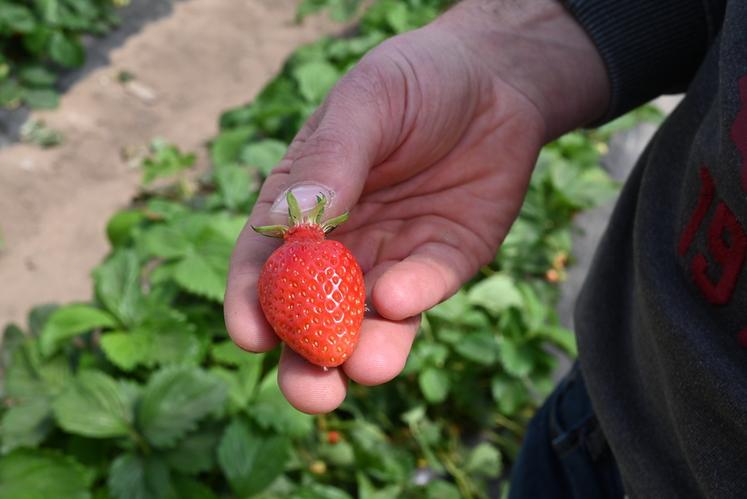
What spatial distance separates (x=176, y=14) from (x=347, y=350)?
4044mm

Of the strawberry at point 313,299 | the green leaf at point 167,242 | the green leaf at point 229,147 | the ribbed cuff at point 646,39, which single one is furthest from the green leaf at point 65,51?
the strawberry at point 313,299

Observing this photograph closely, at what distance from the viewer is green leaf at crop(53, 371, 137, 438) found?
1781 mm

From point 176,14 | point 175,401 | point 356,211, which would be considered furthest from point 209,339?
point 176,14

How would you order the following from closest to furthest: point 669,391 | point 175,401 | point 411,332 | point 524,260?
point 669,391, point 411,332, point 175,401, point 524,260

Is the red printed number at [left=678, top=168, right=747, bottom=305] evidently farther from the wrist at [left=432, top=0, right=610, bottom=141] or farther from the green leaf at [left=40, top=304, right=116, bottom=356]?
the green leaf at [left=40, top=304, right=116, bottom=356]

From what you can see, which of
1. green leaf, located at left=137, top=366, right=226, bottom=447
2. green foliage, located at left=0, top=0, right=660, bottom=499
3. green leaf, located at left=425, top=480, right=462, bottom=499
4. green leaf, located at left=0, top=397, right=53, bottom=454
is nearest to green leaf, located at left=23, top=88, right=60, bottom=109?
green foliage, located at left=0, top=0, right=660, bottom=499

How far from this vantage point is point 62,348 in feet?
Result: 6.99

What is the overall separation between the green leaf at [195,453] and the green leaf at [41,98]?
2.35 m

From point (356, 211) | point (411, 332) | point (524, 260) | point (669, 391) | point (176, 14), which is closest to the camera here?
point (669, 391)

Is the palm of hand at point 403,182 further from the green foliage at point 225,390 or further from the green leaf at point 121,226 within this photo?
the green leaf at point 121,226

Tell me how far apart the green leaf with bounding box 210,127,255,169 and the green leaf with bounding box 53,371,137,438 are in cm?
123

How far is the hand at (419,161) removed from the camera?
1035mm

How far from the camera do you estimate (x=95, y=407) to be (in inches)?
71.7

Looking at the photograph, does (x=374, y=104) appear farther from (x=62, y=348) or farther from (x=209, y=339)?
(x=62, y=348)
